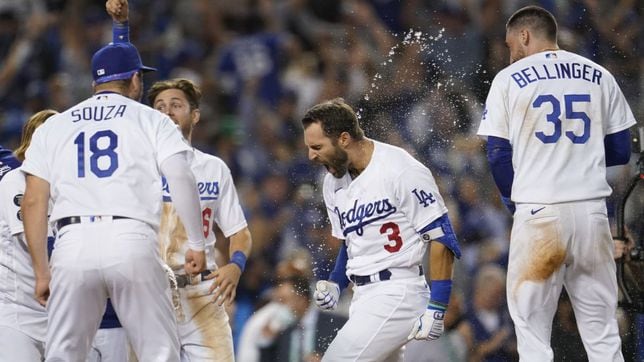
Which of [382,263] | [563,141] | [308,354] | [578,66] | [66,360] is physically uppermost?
[578,66]

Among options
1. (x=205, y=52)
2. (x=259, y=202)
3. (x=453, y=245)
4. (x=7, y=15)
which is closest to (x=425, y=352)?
(x=259, y=202)

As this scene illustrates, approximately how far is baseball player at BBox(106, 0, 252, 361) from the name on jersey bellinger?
1525 millimetres

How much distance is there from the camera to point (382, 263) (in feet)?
14.3

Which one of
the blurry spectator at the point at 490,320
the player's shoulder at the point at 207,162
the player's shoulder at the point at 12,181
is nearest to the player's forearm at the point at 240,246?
the player's shoulder at the point at 207,162

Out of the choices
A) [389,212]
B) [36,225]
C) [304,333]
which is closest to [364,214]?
[389,212]

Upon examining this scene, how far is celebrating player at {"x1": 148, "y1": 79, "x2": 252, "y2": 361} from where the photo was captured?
481 centimetres

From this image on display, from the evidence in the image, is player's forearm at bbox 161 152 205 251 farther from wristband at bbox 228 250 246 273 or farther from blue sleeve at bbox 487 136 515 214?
blue sleeve at bbox 487 136 515 214

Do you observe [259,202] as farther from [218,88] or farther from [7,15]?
[7,15]

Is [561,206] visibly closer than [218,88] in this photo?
Yes

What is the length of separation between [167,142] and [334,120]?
81 centimetres

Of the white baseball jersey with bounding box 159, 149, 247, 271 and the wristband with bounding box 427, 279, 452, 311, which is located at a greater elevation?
the white baseball jersey with bounding box 159, 149, 247, 271

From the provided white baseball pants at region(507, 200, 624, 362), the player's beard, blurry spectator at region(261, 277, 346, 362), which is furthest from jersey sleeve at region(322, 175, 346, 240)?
blurry spectator at region(261, 277, 346, 362)

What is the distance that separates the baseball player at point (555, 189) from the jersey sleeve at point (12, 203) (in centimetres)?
201

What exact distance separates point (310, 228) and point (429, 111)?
3.77ft
